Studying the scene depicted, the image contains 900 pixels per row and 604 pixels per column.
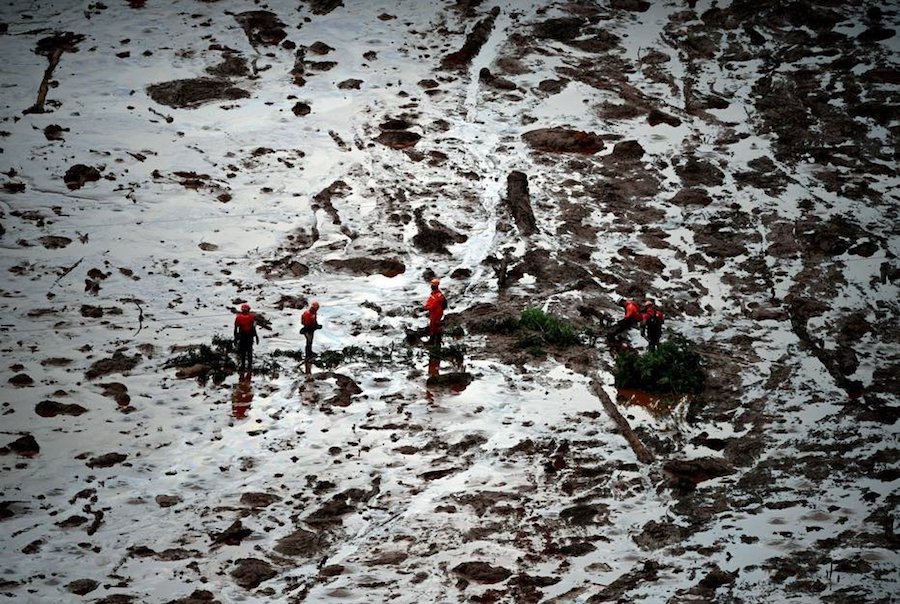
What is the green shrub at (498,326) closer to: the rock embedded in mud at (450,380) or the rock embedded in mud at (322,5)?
the rock embedded in mud at (450,380)

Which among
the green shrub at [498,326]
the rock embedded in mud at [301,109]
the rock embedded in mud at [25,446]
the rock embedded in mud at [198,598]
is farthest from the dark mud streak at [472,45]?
the rock embedded in mud at [198,598]

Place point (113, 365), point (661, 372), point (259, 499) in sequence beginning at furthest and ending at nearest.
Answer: point (113, 365)
point (661, 372)
point (259, 499)

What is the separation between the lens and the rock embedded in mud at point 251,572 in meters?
12.1

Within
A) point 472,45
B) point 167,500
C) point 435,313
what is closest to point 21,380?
point 167,500

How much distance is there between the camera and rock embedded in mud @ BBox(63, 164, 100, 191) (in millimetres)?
21188

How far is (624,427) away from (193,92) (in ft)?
46.9

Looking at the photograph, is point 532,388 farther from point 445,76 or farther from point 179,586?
point 445,76

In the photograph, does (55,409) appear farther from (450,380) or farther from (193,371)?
(450,380)

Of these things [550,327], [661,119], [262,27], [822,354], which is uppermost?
[262,27]

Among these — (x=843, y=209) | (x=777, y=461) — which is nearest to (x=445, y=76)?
(x=843, y=209)

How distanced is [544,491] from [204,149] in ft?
41.1

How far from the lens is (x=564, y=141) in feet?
78.7

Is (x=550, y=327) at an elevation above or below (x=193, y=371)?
below

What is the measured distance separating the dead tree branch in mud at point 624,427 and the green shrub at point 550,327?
4.10ft
